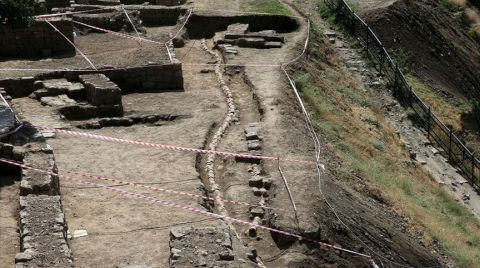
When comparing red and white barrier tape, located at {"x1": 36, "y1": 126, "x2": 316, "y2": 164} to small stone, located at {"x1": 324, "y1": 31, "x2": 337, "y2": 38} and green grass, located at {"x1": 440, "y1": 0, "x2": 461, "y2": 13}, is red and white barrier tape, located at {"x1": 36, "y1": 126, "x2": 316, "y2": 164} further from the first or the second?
green grass, located at {"x1": 440, "y1": 0, "x2": 461, "y2": 13}

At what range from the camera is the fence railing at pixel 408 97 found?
24109mm

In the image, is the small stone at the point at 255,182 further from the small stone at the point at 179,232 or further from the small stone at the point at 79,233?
the small stone at the point at 179,232

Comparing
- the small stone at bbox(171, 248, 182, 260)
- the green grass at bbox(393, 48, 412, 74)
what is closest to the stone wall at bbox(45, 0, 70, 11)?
the green grass at bbox(393, 48, 412, 74)

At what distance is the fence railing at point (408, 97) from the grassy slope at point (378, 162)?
1.34 m

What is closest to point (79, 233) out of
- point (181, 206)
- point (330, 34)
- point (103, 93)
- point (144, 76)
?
point (181, 206)

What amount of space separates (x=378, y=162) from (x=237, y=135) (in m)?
3.87

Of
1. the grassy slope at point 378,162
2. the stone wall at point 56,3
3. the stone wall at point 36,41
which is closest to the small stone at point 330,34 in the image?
the grassy slope at point 378,162

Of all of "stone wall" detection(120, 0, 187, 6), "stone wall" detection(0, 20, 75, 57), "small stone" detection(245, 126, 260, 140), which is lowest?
"stone wall" detection(120, 0, 187, 6)

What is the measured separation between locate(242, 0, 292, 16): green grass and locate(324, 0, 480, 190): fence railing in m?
2.17

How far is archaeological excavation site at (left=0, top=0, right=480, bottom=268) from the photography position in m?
13.7

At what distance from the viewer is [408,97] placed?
87.8 feet

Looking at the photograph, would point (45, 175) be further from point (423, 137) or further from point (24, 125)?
point (423, 137)

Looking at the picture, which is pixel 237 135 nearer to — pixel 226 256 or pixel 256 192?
pixel 256 192

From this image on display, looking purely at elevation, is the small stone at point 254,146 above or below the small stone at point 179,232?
below
